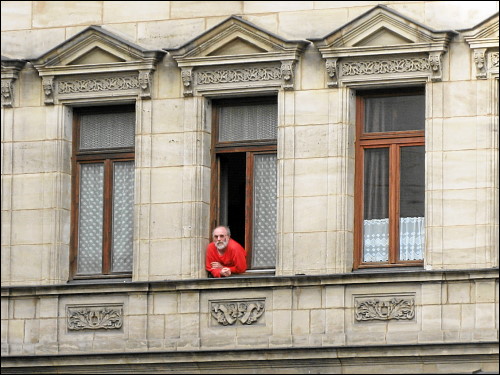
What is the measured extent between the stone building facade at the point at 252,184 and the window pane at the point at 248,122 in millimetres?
29

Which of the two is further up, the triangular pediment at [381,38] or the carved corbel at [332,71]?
the triangular pediment at [381,38]

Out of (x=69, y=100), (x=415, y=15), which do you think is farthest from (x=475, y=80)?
(x=69, y=100)

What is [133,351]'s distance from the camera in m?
34.6

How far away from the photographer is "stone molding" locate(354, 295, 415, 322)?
110 feet

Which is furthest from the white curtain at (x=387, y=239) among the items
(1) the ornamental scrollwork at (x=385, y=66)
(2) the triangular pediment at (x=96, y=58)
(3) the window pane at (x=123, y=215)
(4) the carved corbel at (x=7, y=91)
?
(4) the carved corbel at (x=7, y=91)

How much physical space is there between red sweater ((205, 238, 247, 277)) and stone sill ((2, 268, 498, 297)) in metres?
0.20

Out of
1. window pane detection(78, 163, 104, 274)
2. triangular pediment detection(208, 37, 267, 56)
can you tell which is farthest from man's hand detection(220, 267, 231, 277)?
triangular pediment detection(208, 37, 267, 56)

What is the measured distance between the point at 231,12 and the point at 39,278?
15.6ft

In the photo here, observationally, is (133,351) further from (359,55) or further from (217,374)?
(359,55)

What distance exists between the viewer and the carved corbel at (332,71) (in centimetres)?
3428

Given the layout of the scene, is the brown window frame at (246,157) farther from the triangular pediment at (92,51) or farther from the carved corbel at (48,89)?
the carved corbel at (48,89)

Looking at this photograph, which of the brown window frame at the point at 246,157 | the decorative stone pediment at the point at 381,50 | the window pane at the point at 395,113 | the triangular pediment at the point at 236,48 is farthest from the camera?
the brown window frame at the point at 246,157

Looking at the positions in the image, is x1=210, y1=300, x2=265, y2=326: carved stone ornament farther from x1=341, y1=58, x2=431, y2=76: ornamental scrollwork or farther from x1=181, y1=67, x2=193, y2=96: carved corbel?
x1=341, y1=58, x2=431, y2=76: ornamental scrollwork

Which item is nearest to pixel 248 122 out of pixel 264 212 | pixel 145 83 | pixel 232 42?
pixel 232 42
